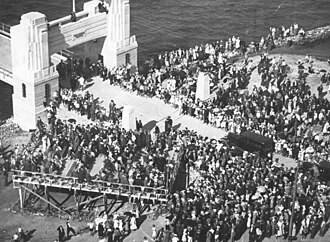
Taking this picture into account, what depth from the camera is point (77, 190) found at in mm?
65062

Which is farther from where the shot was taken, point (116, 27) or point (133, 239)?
point (116, 27)

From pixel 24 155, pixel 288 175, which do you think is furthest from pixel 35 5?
pixel 288 175

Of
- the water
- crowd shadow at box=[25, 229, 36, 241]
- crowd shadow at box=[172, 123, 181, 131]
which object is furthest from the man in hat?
the water

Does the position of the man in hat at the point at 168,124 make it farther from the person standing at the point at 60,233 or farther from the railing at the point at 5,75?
the railing at the point at 5,75

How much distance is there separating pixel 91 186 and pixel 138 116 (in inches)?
529

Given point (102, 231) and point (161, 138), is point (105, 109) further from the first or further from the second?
point (102, 231)

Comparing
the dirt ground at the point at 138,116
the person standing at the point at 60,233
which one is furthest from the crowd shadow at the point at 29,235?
the person standing at the point at 60,233

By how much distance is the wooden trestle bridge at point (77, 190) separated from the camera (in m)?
63.4

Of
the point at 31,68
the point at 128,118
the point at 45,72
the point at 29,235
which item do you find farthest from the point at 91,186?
the point at 31,68

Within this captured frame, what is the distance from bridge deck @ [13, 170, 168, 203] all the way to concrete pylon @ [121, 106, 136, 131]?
28.7 feet

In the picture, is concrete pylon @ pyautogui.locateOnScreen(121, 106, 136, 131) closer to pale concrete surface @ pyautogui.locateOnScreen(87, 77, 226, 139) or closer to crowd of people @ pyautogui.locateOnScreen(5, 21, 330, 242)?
crowd of people @ pyautogui.locateOnScreen(5, 21, 330, 242)

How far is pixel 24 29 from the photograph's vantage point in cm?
7506

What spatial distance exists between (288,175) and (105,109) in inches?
781

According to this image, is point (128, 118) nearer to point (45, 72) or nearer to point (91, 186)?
point (91, 186)
